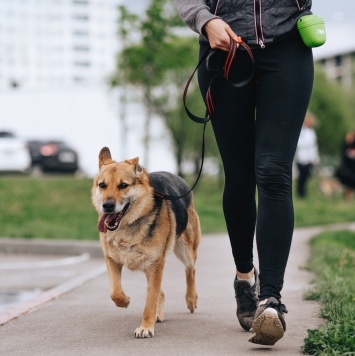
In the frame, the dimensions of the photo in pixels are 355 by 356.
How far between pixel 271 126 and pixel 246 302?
1001 millimetres

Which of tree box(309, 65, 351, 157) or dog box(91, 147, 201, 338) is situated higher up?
dog box(91, 147, 201, 338)

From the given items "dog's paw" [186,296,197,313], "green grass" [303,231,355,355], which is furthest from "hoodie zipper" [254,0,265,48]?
"dog's paw" [186,296,197,313]

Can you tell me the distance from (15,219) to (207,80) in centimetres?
1116

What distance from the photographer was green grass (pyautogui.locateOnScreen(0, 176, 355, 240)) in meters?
13.6

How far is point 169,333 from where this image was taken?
475cm

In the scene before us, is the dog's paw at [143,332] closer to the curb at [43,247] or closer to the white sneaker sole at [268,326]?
the white sneaker sole at [268,326]

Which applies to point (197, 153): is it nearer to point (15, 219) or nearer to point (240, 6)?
point (15, 219)

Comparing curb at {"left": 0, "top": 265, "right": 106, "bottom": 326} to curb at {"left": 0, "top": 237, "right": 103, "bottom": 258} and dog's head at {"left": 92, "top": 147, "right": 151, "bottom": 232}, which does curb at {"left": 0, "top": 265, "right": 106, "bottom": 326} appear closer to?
dog's head at {"left": 92, "top": 147, "right": 151, "bottom": 232}

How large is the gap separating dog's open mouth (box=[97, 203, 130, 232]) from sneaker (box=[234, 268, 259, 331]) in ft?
2.44

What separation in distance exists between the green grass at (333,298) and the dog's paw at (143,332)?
0.94m

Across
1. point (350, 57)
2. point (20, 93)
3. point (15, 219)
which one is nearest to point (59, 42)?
point (350, 57)

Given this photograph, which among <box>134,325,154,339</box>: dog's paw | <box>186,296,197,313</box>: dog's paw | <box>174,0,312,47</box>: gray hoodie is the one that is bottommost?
<box>186,296,197,313</box>: dog's paw

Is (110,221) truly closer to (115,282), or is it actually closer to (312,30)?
(115,282)

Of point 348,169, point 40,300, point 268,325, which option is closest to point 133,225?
point 268,325
